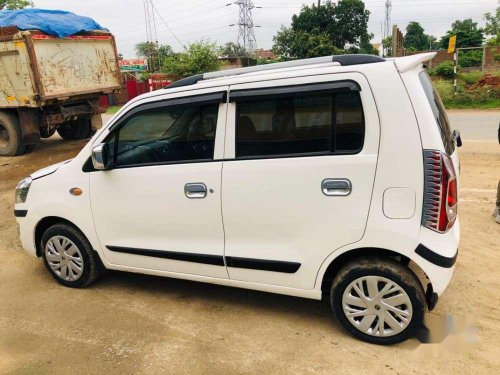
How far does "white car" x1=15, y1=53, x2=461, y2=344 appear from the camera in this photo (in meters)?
2.82

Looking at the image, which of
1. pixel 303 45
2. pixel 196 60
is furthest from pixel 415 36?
pixel 196 60

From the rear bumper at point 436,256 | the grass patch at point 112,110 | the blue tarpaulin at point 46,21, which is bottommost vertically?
the rear bumper at point 436,256

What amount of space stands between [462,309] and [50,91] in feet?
30.8

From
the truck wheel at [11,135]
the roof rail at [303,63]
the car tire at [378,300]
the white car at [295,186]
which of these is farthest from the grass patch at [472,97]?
the car tire at [378,300]

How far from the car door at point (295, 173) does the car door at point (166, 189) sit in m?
0.14

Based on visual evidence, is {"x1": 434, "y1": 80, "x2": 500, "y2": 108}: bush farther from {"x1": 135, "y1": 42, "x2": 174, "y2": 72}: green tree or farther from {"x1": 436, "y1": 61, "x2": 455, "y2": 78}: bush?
{"x1": 135, "y1": 42, "x2": 174, "y2": 72}: green tree

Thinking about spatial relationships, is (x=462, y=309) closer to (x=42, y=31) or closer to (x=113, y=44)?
(x=42, y=31)

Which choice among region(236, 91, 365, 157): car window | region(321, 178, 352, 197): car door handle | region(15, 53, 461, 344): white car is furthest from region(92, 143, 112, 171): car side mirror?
region(321, 178, 352, 197): car door handle

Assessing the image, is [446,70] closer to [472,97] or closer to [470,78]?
[470,78]

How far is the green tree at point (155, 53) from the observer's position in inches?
1636

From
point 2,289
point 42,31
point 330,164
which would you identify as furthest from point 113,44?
point 330,164

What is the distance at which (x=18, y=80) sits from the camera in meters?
9.84

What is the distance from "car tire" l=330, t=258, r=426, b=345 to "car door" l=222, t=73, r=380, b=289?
0.68 feet

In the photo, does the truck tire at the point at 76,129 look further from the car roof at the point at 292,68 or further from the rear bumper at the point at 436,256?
the rear bumper at the point at 436,256
